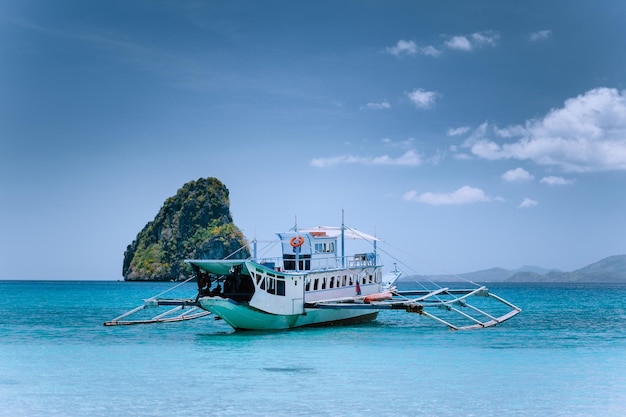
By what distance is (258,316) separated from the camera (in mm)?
39000

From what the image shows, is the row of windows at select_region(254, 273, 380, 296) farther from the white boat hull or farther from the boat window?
the white boat hull

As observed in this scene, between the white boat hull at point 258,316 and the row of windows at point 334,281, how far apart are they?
1416 mm

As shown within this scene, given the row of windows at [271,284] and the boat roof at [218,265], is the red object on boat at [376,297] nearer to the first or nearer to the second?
the row of windows at [271,284]

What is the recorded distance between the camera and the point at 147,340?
123ft

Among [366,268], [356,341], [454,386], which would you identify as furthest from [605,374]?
[366,268]

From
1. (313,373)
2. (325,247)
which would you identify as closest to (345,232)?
(325,247)

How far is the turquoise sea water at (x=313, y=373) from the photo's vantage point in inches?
802

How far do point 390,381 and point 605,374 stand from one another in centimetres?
860

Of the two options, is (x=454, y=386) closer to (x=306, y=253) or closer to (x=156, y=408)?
(x=156, y=408)

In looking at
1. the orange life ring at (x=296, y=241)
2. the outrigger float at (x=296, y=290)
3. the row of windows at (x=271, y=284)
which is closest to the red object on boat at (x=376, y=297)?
the outrigger float at (x=296, y=290)

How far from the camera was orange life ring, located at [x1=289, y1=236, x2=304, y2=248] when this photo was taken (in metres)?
41.4

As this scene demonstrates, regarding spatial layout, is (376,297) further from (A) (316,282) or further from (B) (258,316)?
(B) (258,316)

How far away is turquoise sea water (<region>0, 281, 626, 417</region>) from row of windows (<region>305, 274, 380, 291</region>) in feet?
8.43

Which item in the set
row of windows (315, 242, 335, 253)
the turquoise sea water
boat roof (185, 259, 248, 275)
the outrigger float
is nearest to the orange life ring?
the outrigger float
